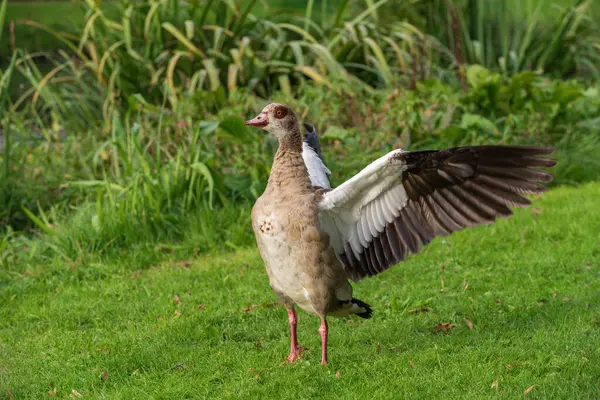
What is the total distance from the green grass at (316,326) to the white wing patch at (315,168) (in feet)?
2.90

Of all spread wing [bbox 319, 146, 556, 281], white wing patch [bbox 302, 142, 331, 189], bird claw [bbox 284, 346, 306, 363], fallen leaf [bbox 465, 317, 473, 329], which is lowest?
bird claw [bbox 284, 346, 306, 363]

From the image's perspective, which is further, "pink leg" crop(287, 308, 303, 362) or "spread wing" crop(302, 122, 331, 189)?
"spread wing" crop(302, 122, 331, 189)

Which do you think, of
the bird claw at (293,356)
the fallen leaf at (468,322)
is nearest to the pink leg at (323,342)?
the bird claw at (293,356)

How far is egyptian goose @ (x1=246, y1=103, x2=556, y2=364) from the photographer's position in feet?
13.3

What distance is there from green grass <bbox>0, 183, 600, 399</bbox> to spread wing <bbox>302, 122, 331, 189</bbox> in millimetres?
890

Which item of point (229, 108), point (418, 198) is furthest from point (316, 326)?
point (229, 108)

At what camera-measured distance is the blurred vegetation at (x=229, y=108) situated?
23.0 feet

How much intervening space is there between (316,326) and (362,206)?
113 centimetres

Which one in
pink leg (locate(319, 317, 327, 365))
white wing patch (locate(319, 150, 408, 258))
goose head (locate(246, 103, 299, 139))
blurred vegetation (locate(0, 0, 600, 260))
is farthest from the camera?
blurred vegetation (locate(0, 0, 600, 260))

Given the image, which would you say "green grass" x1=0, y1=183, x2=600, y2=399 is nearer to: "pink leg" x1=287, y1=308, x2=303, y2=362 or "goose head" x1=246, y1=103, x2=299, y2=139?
"pink leg" x1=287, y1=308, x2=303, y2=362

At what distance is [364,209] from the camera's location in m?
4.41

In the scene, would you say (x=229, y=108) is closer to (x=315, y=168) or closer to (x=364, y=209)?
(x=315, y=168)

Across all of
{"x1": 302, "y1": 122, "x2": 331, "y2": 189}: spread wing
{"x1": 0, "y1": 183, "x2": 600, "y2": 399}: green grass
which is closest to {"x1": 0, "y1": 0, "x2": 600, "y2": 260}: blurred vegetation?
{"x1": 0, "y1": 183, "x2": 600, "y2": 399}: green grass

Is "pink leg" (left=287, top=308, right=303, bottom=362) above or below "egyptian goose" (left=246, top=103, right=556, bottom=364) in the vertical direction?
below
